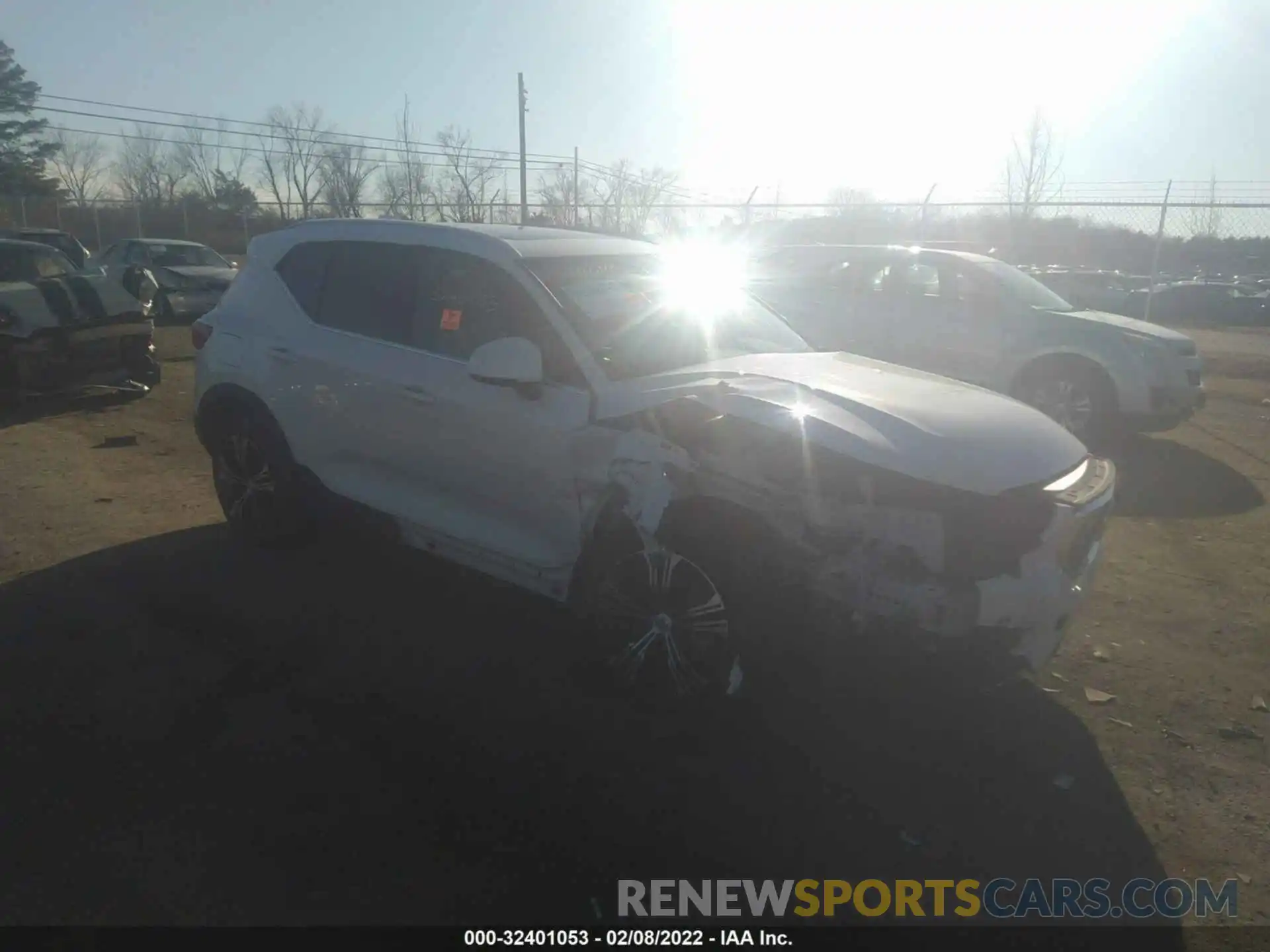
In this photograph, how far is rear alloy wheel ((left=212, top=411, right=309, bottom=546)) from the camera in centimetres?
552

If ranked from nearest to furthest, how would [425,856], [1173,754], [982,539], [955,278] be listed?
[425,856], [982,539], [1173,754], [955,278]

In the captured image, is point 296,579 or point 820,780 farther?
point 296,579

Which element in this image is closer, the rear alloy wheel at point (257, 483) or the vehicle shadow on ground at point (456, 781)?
the vehicle shadow on ground at point (456, 781)

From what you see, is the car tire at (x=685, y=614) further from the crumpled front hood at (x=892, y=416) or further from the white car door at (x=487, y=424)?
the crumpled front hood at (x=892, y=416)

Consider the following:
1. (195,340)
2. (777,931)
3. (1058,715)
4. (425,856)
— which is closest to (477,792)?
(425,856)

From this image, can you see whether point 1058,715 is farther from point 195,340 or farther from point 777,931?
point 195,340

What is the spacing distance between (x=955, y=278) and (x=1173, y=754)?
6619 millimetres

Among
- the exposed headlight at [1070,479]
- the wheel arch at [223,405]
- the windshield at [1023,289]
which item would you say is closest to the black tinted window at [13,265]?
the wheel arch at [223,405]

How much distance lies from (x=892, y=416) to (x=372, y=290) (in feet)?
9.31

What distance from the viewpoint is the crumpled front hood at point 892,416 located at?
3.54 metres

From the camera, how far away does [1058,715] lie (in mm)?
4109

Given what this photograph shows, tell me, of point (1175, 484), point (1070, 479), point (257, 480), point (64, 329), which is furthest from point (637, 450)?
point (64, 329)

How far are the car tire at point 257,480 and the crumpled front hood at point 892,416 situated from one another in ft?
7.51

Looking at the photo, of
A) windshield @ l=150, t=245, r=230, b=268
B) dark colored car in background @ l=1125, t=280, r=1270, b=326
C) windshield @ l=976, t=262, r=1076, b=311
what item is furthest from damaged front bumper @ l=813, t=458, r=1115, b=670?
dark colored car in background @ l=1125, t=280, r=1270, b=326
